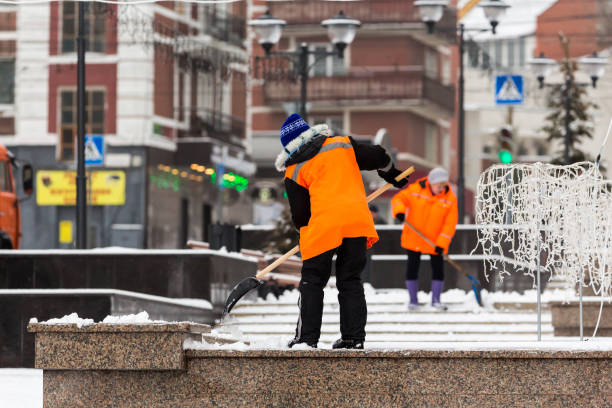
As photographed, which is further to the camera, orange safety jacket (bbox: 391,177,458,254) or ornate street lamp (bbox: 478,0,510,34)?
ornate street lamp (bbox: 478,0,510,34)

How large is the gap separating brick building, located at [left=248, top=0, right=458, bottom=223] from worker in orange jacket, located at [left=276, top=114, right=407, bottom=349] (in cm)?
4867

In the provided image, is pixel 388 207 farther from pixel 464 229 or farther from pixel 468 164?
pixel 464 229

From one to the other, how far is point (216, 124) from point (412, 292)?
28.8 meters

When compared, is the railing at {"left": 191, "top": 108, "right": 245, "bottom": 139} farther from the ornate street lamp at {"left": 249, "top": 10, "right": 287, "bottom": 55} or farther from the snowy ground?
the snowy ground

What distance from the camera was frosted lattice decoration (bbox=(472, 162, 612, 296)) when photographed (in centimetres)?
1070

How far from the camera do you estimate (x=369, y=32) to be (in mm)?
60062

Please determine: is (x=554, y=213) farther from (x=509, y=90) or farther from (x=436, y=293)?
(x=509, y=90)

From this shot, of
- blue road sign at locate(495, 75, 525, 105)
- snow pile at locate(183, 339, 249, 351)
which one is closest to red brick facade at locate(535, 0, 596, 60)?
blue road sign at locate(495, 75, 525, 105)

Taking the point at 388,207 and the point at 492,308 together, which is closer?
the point at 492,308

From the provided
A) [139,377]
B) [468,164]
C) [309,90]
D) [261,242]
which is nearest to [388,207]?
[309,90]

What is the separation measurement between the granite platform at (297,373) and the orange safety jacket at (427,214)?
777cm

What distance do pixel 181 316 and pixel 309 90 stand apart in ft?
148

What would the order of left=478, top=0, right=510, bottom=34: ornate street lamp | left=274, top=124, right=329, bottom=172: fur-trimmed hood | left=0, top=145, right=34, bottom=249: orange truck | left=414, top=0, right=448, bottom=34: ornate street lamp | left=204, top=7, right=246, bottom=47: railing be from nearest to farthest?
left=274, top=124, right=329, bottom=172: fur-trimmed hood → left=0, top=145, right=34, bottom=249: orange truck → left=414, top=0, right=448, bottom=34: ornate street lamp → left=478, top=0, right=510, bottom=34: ornate street lamp → left=204, top=7, right=246, bottom=47: railing

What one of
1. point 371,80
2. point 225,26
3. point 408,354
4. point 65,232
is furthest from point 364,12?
point 408,354
